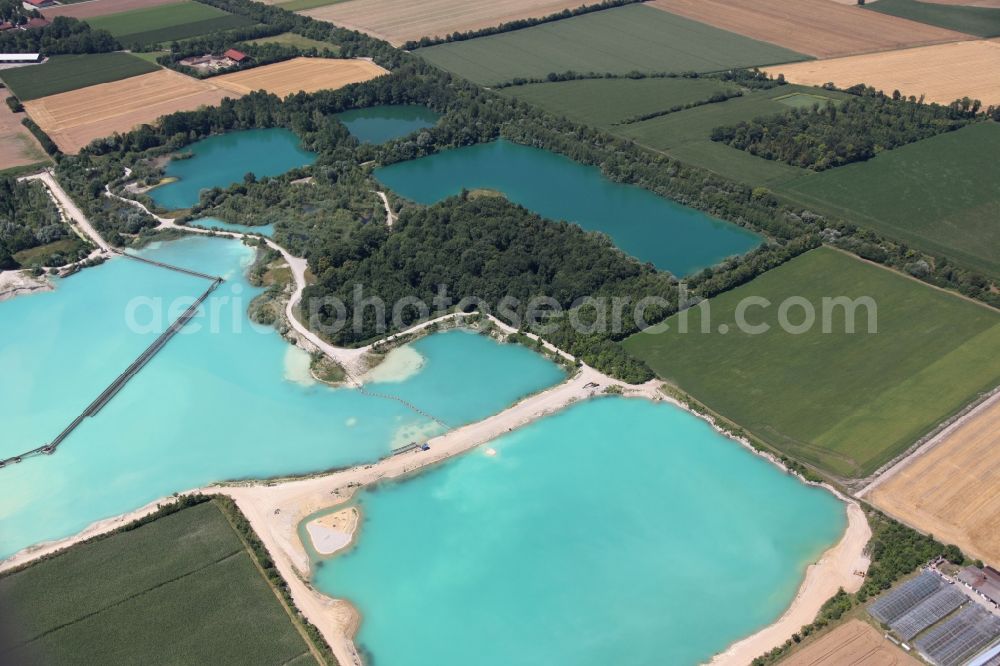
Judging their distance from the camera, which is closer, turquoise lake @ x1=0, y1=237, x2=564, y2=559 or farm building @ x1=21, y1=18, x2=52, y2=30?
turquoise lake @ x1=0, y1=237, x2=564, y2=559

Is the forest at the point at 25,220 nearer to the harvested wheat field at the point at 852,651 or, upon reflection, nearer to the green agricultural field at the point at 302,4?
the green agricultural field at the point at 302,4

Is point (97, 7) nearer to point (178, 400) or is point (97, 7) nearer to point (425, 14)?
point (425, 14)

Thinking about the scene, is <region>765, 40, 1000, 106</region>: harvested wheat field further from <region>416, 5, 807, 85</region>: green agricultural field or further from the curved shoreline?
the curved shoreline

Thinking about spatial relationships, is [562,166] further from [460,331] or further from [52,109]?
[52,109]

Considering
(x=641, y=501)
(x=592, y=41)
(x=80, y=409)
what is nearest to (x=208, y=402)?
(x=80, y=409)

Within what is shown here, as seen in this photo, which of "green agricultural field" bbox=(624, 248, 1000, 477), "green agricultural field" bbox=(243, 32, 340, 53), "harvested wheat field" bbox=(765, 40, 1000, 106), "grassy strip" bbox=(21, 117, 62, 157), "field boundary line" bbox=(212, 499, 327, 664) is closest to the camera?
"field boundary line" bbox=(212, 499, 327, 664)

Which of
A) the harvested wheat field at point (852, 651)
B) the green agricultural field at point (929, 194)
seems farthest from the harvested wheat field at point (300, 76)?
the harvested wheat field at point (852, 651)

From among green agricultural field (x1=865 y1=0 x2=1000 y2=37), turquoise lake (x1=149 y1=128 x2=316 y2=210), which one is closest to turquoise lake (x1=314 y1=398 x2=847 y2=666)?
turquoise lake (x1=149 y1=128 x2=316 y2=210)

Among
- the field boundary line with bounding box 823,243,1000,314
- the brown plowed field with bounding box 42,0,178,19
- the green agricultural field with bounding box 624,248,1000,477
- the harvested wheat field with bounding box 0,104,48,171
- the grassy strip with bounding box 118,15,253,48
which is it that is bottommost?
the green agricultural field with bounding box 624,248,1000,477
